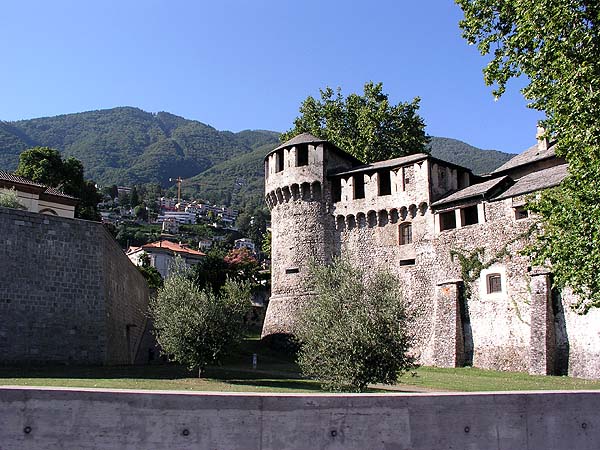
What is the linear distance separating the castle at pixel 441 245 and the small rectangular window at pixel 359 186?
7 centimetres

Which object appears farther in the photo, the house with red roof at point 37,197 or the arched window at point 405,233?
the house with red roof at point 37,197

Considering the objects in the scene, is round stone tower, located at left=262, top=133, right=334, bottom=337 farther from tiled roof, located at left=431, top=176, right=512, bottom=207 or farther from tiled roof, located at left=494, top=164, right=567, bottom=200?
tiled roof, located at left=494, top=164, right=567, bottom=200

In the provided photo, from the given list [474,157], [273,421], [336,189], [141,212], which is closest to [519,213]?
[336,189]

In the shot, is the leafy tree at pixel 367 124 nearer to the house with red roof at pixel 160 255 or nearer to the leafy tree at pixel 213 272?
the leafy tree at pixel 213 272

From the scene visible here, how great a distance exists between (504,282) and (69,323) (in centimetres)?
2146

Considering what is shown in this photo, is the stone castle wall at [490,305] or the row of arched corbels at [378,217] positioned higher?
the row of arched corbels at [378,217]

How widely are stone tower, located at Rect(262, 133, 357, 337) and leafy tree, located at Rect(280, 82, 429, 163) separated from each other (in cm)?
673

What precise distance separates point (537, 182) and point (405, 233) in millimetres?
9413

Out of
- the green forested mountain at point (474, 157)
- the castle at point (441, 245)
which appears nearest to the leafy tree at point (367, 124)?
the castle at point (441, 245)

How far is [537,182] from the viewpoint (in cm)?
2923

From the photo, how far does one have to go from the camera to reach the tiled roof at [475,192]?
3106 centimetres

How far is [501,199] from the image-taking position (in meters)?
30.2

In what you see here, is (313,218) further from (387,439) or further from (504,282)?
(387,439)

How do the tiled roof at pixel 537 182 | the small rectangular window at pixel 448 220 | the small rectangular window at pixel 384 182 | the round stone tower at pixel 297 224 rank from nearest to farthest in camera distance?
the tiled roof at pixel 537 182 < the small rectangular window at pixel 448 220 < the small rectangular window at pixel 384 182 < the round stone tower at pixel 297 224
